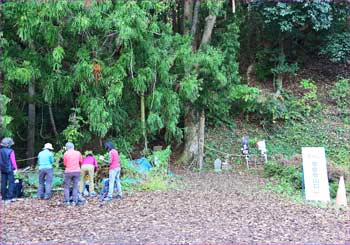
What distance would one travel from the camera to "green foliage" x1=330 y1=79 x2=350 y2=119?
1926 cm

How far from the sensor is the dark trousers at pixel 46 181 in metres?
10.0

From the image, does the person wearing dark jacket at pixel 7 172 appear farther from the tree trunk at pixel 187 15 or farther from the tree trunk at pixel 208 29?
the tree trunk at pixel 187 15

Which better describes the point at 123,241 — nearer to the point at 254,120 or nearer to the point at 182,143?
the point at 182,143

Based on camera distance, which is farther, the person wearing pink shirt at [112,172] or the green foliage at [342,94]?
the green foliage at [342,94]

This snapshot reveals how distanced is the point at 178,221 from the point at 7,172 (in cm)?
448

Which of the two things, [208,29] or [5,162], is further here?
[208,29]

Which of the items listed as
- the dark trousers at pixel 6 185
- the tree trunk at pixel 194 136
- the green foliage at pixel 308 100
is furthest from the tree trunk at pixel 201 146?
the dark trousers at pixel 6 185

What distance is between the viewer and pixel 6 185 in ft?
32.7

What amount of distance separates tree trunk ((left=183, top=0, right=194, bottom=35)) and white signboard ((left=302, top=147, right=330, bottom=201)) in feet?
24.1

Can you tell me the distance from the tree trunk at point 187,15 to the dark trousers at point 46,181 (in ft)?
28.6

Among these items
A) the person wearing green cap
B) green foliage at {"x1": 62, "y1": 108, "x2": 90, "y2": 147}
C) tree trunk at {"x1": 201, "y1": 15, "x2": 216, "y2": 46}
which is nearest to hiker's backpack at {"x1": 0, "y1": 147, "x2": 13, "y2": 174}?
the person wearing green cap

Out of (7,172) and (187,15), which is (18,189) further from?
(187,15)

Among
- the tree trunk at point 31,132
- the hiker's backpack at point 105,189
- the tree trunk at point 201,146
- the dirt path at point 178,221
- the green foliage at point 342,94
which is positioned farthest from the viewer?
the green foliage at point 342,94

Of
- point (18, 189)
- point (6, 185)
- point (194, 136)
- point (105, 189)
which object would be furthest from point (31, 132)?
point (105, 189)
